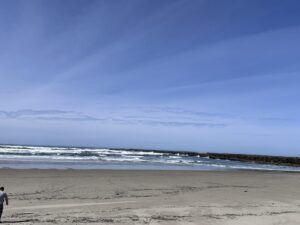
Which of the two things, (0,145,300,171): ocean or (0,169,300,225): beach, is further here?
(0,145,300,171): ocean

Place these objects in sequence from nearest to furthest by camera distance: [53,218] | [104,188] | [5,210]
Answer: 1. [53,218]
2. [5,210]
3. [104,188]

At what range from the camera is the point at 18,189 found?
19.6 m

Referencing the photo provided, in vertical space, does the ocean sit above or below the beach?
above

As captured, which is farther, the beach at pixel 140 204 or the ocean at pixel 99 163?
the ocean at pixel 99 163

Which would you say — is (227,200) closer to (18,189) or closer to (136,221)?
(136,221)

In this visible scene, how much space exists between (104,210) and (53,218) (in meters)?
2.32

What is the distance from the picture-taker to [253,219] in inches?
578

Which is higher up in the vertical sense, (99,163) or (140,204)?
(99,163)

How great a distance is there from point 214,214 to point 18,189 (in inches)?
370

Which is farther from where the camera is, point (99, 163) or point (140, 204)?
point (99, 163)

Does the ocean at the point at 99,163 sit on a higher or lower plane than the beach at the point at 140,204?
higher

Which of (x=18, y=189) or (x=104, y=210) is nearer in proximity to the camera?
(x=104, y=210)

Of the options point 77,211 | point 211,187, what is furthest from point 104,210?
point 211,187

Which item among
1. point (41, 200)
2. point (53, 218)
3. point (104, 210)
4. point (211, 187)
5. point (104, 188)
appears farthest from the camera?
point (211, 187)
